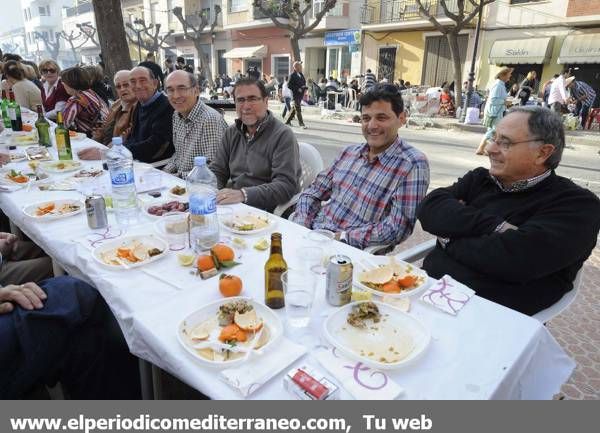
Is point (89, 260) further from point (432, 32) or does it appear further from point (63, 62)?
point (63, 62)

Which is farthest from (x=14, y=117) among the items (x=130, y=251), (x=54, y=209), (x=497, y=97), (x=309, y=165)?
(x=497, y=97)

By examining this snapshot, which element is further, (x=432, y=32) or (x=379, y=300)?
(x=432, y=32)

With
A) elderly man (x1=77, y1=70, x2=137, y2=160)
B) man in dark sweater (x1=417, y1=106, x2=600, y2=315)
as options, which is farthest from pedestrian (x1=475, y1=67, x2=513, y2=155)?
man in dark sweater (x1=417, y1=106, x2=600, y2=315)

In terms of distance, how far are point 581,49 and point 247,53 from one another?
1904 cm

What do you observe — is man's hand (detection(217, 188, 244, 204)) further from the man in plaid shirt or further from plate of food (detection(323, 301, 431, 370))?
plate of food (detection(323, 301, 431, 370))

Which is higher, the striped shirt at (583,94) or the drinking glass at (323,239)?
the drinking glass at (323,239)

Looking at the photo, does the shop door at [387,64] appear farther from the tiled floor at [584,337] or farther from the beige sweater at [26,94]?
the tiled floor at [584,337]

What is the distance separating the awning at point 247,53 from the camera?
26500mm

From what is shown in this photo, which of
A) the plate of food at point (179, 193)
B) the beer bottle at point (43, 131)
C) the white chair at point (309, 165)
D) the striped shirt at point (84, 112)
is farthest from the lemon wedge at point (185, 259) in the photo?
the striped shirt at point (84, 112)

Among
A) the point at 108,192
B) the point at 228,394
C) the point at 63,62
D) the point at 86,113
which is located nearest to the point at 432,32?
the point at 86,113

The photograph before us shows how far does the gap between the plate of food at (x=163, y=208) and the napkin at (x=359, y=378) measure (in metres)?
1.43

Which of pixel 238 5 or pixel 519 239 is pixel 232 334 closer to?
pixel 519 239

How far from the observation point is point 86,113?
518 centimetres
